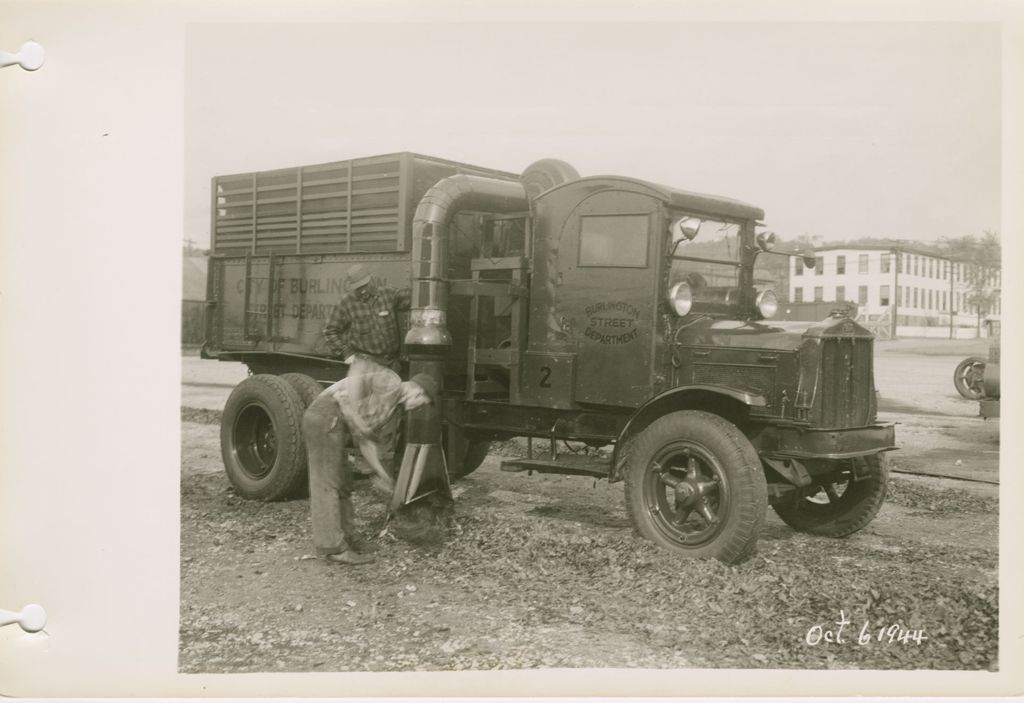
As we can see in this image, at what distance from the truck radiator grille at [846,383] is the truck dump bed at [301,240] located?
1731 millimetres

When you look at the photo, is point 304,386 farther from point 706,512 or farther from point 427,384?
point 706,512

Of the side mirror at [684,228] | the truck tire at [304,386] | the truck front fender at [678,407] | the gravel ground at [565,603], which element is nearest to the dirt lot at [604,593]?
the gravel ground at [565,603]

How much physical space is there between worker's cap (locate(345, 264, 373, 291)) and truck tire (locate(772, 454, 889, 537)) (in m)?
2.41

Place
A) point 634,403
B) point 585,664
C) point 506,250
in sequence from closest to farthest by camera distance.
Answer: point 585,664 → point 634,403 → point 506,250

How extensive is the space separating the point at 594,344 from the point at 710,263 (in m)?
0.75

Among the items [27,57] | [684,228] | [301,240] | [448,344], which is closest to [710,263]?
[684,228]

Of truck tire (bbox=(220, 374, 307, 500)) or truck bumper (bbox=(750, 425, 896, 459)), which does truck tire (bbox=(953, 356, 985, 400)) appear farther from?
truck tire (bbox=(220, 374, 307, 500))

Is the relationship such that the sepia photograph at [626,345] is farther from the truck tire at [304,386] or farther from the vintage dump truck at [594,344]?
the truck tire at [304,386]

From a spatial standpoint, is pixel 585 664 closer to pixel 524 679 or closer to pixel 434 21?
pixel 524 679

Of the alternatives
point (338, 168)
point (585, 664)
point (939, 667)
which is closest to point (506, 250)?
point (338, 168)

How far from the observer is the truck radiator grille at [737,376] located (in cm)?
Result: 445

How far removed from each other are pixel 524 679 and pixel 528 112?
2.44m

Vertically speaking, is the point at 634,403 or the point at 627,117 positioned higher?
the point at 627,117

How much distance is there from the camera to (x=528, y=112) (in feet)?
13.6
